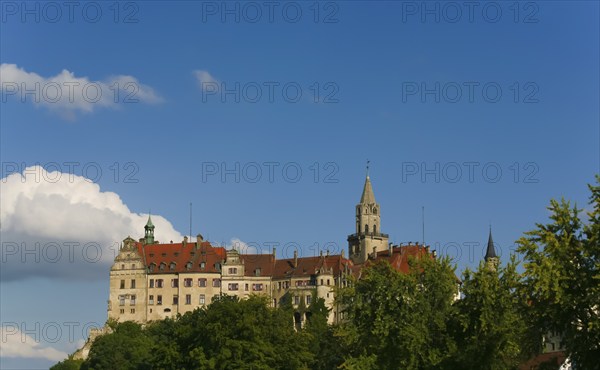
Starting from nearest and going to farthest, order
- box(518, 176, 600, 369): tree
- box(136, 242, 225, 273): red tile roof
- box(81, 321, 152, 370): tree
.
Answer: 1. box(518, 176, 600, 369): tree
2. box(81, 321, 152, 370): tree
3. box(136, 242, 225, 273): red tile roof

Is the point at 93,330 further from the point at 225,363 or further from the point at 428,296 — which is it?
the point at 428,296

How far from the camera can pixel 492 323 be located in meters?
71.2

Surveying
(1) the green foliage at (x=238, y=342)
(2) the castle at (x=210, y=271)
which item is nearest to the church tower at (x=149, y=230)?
(2) the castle at (x=210, y=271)

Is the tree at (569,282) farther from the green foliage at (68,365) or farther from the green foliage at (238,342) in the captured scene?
the green foliage at (68,365)

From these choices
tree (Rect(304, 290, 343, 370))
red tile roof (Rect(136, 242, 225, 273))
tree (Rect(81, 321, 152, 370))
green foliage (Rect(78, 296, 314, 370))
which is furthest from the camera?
red tile roof (Rect(136, 242, 225, 273))

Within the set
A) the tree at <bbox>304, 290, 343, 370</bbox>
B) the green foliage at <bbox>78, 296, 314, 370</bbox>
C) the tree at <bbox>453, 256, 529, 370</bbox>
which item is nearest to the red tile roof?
the tree at <bbox>304, 290, 343, 370</bbox>

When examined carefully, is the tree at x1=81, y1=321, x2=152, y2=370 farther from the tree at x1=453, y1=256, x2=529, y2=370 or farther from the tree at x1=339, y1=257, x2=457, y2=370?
→ the tree at x1=453, y1=256, x2=529, y2=370

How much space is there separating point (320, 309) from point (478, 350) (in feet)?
283

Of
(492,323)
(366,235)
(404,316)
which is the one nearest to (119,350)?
(366,235)

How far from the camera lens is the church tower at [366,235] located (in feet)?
595

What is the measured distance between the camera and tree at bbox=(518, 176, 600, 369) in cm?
6288

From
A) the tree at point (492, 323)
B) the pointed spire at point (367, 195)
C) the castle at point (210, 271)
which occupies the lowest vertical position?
the tree at point (492, 323)

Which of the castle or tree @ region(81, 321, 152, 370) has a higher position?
the castle

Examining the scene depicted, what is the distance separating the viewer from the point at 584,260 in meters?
64.6
